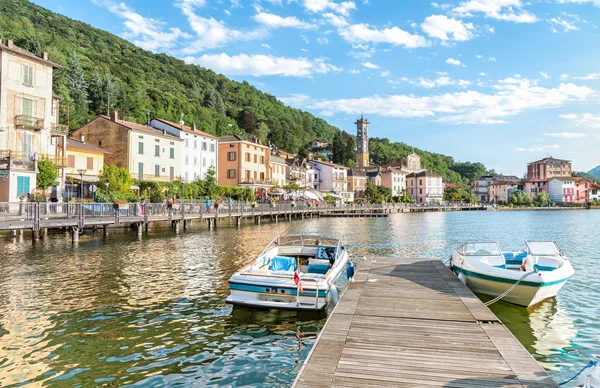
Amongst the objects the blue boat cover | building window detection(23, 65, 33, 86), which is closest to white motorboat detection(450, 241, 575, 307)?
the blue boat cover

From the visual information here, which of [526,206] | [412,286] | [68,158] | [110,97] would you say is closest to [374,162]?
[526,206]

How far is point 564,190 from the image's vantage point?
486ft

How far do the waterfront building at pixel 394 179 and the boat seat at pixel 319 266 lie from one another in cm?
11821

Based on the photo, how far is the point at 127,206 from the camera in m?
33.6

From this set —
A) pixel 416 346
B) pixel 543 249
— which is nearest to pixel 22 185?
pixel 416 346

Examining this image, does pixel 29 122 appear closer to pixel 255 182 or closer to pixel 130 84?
pixel 255 182

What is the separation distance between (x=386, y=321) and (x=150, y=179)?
169 ft

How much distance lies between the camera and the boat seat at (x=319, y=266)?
15507 millimetres

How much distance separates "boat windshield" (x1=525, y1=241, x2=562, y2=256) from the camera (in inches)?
600

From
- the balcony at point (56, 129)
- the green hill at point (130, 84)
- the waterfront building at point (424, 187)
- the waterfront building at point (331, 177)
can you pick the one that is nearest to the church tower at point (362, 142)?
the waterfront building at point (424, 187)

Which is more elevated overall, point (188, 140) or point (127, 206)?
point (188, 140)

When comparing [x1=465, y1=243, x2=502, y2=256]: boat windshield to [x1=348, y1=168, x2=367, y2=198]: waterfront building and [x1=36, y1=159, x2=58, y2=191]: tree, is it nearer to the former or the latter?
[x1=36, y1=159, x2=58, y2=191]: tree

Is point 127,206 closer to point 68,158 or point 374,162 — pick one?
point 68,158

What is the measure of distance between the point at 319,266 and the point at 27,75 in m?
36.2
